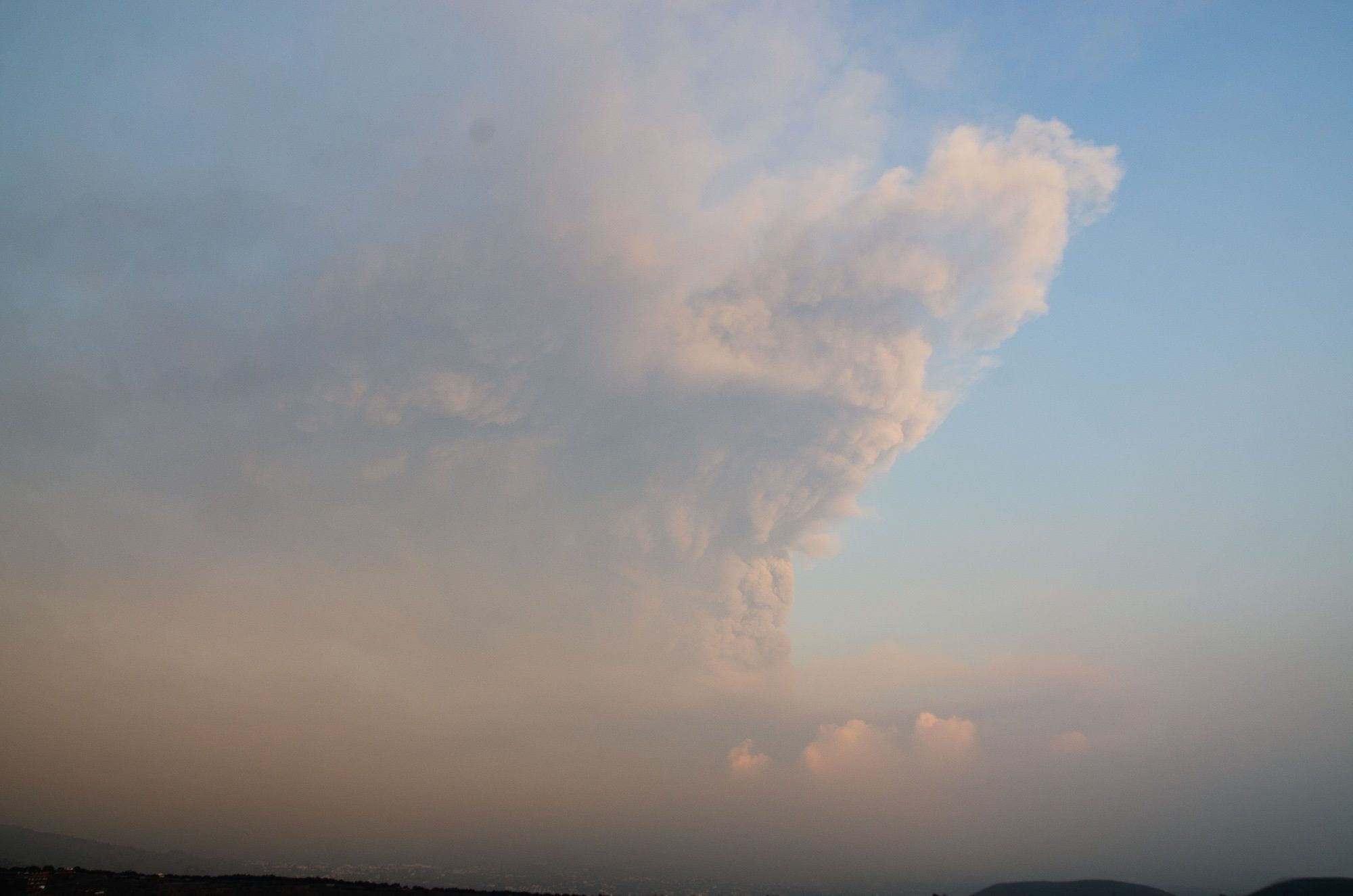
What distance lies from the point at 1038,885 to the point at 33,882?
152 m

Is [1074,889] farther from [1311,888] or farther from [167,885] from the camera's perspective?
[167,885]

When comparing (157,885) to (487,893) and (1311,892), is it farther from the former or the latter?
(1311,892)

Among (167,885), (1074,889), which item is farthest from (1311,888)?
(167,885)

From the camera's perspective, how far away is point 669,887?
591 ft

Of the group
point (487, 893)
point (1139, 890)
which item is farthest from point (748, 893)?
point (487, 893)

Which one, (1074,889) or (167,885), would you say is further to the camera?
(1074,889)

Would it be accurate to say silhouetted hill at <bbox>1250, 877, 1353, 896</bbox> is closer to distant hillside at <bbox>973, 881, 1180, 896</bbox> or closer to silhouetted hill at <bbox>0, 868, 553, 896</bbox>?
distant hillside at <bbox>973, 881, 1180, 896</bbox>

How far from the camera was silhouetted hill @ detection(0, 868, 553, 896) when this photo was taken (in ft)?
168

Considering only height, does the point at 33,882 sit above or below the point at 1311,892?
above

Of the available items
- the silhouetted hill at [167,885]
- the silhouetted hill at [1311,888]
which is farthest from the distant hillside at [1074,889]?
the silhouetted hill at [167,885]

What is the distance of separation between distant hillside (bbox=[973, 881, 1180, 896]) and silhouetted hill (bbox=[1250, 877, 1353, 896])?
25063mm

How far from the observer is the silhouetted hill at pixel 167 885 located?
51312 mm

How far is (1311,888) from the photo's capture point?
94250 mm

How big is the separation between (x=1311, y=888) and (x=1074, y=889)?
41070 millimetres
